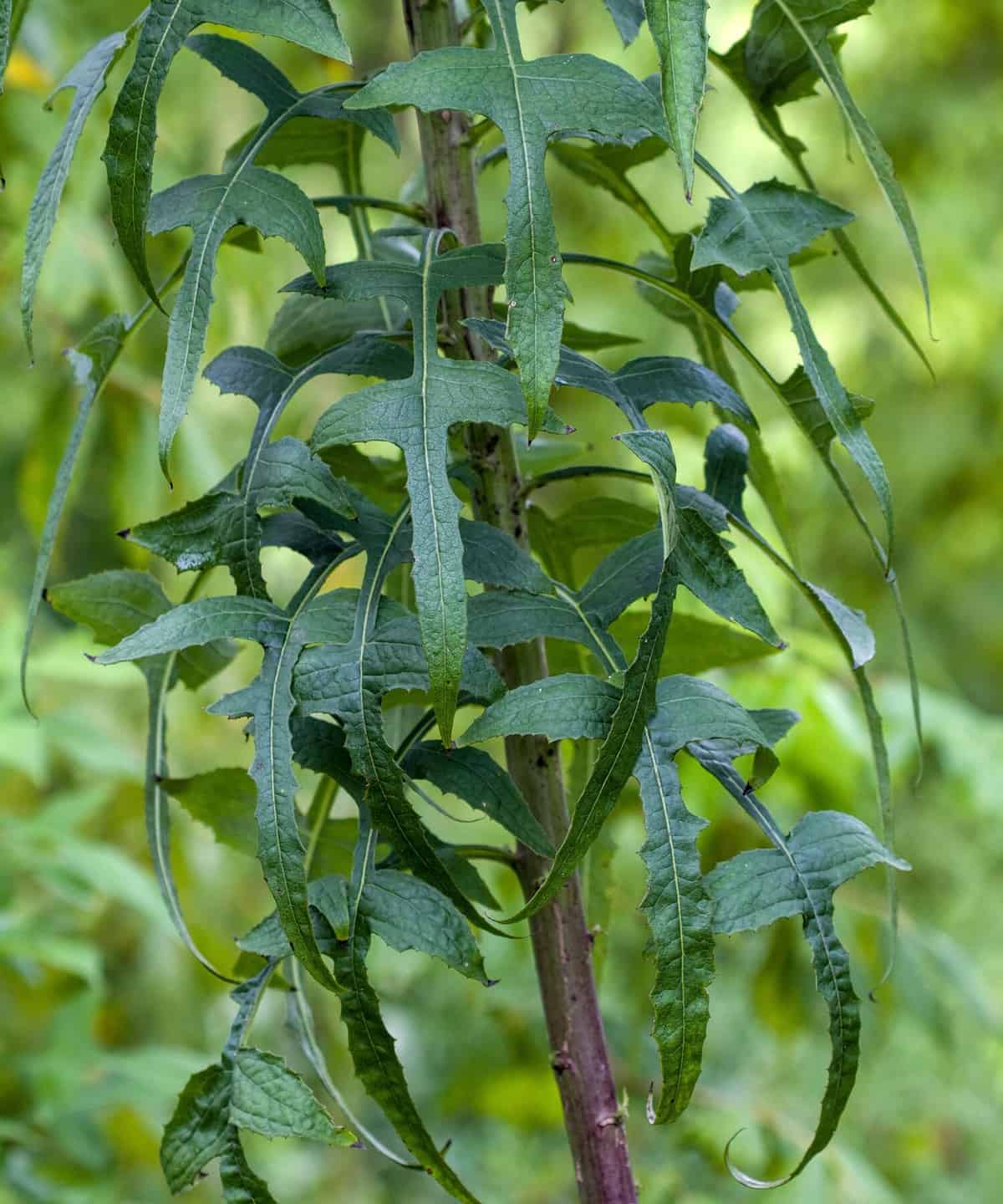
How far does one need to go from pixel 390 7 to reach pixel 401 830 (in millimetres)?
2859

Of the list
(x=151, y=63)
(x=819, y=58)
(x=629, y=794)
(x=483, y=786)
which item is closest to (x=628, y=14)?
(x=819, y=58)

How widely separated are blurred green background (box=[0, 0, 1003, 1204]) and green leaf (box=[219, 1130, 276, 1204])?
24cm

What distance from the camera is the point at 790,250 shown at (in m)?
0.44

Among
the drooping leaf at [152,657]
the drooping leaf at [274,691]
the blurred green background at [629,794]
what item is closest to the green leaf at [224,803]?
the drooping leaf at [152,657]

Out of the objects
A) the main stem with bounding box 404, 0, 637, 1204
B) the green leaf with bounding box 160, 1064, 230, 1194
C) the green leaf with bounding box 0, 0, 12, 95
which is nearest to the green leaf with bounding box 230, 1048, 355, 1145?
the green leaf with bounding box 160, 1064, 230, 1194

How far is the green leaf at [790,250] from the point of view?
0.42m

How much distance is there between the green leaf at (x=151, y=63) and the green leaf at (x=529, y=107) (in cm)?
3

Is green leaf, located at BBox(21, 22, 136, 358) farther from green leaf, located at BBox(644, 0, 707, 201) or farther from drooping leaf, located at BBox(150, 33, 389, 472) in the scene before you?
green leaf, located at BBox(644, 0, 707, 201)

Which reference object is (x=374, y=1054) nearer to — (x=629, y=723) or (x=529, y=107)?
(x=629, y=723)

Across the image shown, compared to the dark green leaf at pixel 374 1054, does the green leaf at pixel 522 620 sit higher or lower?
higher

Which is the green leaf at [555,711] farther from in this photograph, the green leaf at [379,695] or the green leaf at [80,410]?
the green leaf at [80,410]

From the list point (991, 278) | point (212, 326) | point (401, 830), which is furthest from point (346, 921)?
point (991, 278)

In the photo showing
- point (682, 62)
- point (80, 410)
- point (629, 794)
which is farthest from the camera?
point (629, 794)

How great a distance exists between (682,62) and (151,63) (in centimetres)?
16
